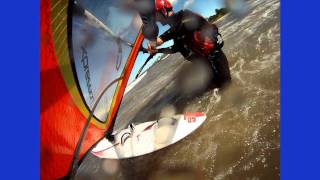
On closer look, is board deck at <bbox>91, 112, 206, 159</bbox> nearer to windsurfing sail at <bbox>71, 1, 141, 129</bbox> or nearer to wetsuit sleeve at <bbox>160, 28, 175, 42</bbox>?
windsurfing sail at <bbox>71, 1, 141, 129</bbox>

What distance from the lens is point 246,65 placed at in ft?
6.16

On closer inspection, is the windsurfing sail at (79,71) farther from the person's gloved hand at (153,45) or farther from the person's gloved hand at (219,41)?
the person's gloved hand at (219,41)

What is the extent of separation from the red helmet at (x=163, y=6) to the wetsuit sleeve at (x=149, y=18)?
0.02m

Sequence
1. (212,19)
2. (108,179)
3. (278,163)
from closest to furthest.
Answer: (278,163) < (212,19) < (108,179)

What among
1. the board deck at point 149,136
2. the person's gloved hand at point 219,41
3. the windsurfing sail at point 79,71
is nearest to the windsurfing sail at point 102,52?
the windsurfing sail at point 79,71

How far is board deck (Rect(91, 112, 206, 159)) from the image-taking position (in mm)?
1925

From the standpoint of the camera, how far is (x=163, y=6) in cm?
195

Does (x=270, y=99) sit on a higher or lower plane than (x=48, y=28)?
lower

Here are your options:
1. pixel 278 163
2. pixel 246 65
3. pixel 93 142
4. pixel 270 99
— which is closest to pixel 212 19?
pixel 246 65

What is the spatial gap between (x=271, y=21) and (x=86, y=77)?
898 mm

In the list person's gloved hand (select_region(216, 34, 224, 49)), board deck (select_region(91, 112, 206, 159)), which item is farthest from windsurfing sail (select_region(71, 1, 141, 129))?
person's gloved hand (select_region(216, 34, 224, 49))

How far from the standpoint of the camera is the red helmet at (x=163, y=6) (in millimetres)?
1948

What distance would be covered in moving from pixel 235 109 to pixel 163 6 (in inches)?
21.3

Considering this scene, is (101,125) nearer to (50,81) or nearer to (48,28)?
(50,81)
